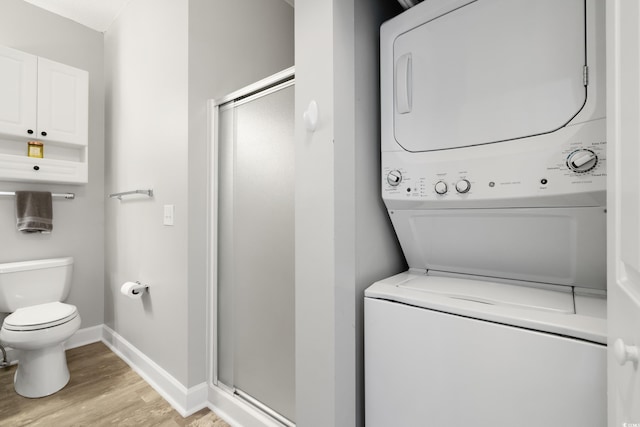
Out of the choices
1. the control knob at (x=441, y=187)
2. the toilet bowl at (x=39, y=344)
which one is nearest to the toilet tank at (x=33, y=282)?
the toilet bowl at (x=39, y=344)

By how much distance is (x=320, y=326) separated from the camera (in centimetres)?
103

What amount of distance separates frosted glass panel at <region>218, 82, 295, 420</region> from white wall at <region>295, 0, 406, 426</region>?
378mm

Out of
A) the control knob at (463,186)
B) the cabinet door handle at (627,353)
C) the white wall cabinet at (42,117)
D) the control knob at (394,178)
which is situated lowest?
the cabinet door handle at (627,353)

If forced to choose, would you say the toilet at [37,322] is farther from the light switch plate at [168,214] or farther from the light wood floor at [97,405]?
the light switch plate at [168,214]

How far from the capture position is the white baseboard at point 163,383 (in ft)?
5.65

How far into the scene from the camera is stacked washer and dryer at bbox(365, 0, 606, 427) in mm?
740

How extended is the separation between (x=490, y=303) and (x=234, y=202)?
135cm

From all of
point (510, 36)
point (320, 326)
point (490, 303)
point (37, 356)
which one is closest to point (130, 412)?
point (37, 356)

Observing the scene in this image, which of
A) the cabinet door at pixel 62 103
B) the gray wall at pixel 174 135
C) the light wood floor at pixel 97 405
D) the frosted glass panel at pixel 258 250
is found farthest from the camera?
the cabinet door at pixel 62 103

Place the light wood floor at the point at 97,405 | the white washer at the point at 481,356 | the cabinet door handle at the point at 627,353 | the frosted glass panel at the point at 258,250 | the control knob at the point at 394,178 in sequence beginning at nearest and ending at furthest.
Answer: the cabinet door handle at the point at 627,353, the white washer at the point at 481,356, the control knob at the point at 394,178, the frosted glass panel at the point at 258,250, the light wood floor at the point at 97,405

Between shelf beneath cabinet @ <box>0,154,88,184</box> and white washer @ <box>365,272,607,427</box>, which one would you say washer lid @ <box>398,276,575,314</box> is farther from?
shelf beneath cabinet @ <box>0,154,88,184</box>

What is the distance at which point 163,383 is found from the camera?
1.89m

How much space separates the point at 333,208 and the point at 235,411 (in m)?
1.34

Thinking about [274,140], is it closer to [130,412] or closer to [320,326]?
[320,326]
